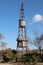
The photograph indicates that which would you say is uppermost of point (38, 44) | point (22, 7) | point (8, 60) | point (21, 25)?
point (22, 7)

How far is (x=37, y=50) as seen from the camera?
66875 millimetres

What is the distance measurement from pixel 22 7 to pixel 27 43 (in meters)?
13.3

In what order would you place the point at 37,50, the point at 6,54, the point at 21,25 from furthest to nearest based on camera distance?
1. the point at 21,25
2. the point at 37,50
3. the point at 6,54

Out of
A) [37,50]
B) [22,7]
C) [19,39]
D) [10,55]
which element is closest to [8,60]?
[10,55]

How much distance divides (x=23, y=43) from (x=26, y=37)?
272 centimetres

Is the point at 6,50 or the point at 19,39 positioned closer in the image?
the point at 6,50

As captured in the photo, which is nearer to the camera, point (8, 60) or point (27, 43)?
point (8, 60)

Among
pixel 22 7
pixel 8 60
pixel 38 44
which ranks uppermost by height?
pixel 22 7

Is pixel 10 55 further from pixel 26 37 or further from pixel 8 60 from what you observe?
pixel 26 37

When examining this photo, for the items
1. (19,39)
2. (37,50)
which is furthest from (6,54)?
(19,39)

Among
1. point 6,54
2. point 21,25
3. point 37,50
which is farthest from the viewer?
point 21,25

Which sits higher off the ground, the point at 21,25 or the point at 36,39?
the point at 21,25

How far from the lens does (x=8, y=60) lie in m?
61.0

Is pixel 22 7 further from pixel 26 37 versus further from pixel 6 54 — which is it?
pixel 6 54
